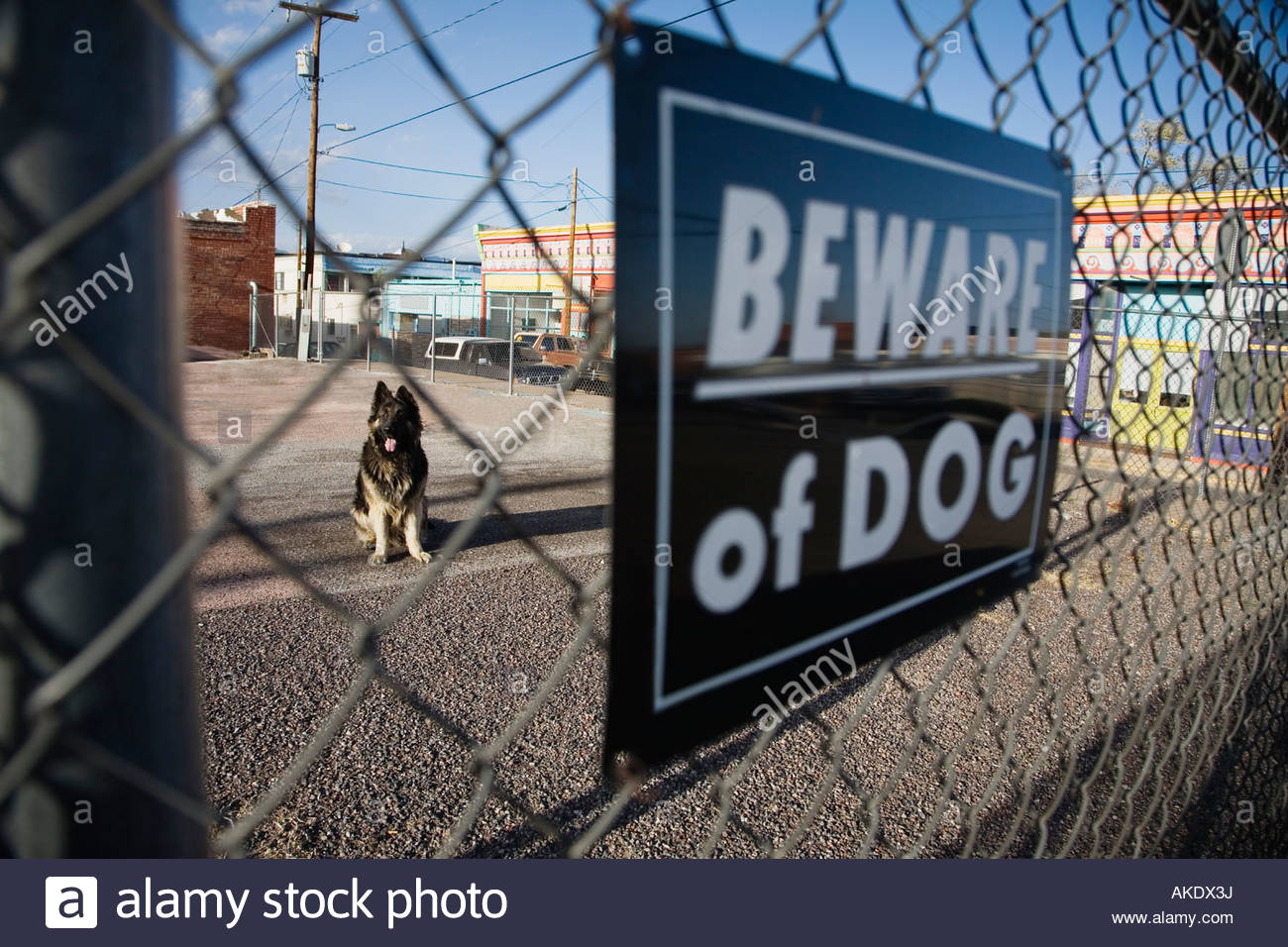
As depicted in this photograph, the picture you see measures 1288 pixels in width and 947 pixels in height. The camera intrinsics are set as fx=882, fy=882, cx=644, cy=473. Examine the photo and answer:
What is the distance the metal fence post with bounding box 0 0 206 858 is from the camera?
20.0 inches

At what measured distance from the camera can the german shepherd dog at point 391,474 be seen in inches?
246

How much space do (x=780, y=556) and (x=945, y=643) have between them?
4.72 metres

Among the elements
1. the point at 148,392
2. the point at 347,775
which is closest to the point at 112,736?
the point at 148,392

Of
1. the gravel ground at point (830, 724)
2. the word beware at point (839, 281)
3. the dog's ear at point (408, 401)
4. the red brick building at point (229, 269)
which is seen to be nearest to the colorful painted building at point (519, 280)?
the red brick building at point (229, 269)

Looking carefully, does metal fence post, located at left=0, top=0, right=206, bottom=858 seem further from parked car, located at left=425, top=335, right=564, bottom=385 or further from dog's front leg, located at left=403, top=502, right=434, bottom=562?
parked car, located at left=425, top=335, right=564, bottom=385

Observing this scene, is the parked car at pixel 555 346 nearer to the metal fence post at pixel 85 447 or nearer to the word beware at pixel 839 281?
the word beware at pixel 839 281

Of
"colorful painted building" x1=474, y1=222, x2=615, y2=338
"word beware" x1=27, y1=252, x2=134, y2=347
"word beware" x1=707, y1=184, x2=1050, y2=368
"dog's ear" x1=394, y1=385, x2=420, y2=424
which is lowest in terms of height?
"dog's ear" x1=394, y1=385, x2=420, y2=424

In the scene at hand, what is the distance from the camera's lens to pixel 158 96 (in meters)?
0.56

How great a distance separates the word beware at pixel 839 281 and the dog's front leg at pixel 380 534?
5603mm

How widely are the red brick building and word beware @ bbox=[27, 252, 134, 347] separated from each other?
33.6m

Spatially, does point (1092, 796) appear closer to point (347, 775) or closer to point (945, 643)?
point (945, 643)

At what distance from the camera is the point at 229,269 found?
106 ft

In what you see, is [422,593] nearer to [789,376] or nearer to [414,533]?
[789,376]

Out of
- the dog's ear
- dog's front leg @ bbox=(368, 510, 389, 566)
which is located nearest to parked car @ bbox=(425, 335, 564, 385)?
the dog's ear
